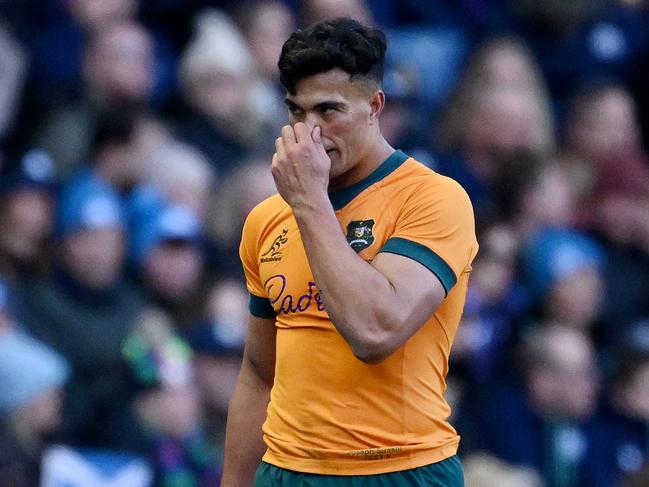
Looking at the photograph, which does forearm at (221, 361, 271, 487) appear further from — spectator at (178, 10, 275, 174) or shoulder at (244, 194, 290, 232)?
spectator at (178, 10, 275, 174)

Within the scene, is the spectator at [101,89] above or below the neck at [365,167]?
above

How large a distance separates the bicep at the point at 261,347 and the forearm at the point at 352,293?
0.64 meters

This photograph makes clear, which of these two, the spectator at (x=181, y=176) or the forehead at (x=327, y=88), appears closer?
the forehead at (x=327, y=88)

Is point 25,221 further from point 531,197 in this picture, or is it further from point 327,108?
point 531,197

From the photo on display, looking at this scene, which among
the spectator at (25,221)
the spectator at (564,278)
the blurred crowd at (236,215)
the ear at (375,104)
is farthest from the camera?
the spectator at (564,278)

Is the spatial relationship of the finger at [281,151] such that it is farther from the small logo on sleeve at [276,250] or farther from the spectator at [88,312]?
the spectator at [88,312]

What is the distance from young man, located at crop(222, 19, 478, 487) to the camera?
3.48 m

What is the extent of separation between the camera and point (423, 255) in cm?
350

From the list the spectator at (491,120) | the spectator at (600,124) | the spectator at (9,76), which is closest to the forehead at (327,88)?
the spectator at (9,76)

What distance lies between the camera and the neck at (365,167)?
371 cm

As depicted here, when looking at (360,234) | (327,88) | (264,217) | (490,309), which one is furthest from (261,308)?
(490,309)

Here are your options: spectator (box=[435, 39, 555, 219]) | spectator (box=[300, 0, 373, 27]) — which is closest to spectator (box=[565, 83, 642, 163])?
spectator (box=[435, 39, 555, 219])

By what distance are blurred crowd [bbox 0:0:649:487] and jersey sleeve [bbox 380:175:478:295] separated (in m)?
2.35

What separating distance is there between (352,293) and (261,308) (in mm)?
694
